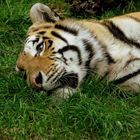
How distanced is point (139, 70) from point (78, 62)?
53cm

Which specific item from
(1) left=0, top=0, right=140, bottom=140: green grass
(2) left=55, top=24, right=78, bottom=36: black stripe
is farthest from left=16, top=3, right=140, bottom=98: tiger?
(1) left=0, top=0, right=140, bottom=140: green grass

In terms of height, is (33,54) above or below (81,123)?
above

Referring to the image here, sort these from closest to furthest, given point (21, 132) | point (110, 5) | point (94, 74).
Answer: point (21, 132), point (94, 74), point (110, 5)

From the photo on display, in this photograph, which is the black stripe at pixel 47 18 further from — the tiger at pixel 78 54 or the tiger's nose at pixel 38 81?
the tiger's nose at pixel 38 81

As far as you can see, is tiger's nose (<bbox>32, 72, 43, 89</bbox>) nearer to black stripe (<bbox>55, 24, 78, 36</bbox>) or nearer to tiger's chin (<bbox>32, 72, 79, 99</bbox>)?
tiger's chin (<bbox>32, 72, 79, 99</bbox>)

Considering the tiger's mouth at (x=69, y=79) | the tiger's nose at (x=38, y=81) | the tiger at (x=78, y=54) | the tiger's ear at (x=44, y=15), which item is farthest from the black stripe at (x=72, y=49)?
the tiger's ear at (x=44, y=15)

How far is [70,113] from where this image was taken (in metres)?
4.90

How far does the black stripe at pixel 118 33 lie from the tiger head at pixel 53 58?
30cm

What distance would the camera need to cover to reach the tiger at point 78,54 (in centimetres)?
487

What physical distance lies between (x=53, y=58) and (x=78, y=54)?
8.7 inches

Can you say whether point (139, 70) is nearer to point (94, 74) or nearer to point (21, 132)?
point (94, 74)

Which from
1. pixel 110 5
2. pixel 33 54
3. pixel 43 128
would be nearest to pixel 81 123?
pixel 43 128

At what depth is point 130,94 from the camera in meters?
5.14

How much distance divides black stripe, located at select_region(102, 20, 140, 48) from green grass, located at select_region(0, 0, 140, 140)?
1.29 ft
